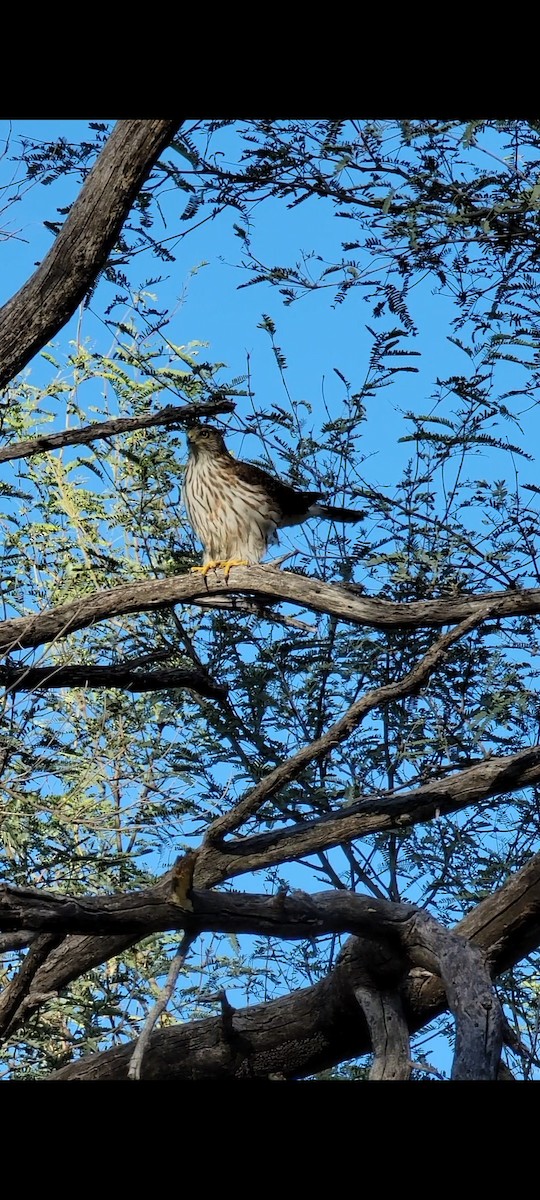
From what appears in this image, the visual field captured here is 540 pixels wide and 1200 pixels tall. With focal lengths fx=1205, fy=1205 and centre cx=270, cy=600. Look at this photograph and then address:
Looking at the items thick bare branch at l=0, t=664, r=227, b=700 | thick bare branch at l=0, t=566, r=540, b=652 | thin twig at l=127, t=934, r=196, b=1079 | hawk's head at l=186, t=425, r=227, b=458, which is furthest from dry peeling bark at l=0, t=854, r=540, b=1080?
hawk's head at l=186, t=425, r=227, b=458

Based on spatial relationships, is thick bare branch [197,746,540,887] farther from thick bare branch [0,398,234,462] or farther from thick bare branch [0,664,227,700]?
thick bare branch [0,398,234,462]

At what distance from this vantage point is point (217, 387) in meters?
5.63

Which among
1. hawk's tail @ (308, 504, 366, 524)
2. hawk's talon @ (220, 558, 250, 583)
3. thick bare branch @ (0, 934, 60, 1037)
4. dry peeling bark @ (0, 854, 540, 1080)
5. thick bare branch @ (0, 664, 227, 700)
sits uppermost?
hawk's tail @ (308, 504, 366, 524)

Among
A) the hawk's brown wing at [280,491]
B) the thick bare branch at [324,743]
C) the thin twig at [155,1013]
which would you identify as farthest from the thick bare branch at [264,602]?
the thin twig at [155,1013]

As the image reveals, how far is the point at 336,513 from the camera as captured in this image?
579cm

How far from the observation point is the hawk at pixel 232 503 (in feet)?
20.3

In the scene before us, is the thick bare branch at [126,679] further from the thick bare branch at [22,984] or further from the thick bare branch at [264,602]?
the thick bare branch at [22,984]

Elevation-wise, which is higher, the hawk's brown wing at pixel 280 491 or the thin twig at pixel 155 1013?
the hawk's brown wing at pixel 280 491

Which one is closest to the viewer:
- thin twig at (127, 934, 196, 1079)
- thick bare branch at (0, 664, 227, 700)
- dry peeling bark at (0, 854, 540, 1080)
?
thin twig at (127, 934, 196, 1079)

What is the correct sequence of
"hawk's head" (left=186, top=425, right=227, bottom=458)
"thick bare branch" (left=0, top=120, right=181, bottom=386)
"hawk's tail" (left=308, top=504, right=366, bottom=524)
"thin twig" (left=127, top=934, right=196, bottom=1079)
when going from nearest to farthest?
"thin twig" (left=127, top=934, right=196, bottom=1079) → "thick bare branch" (left=0, top=120, right=181, bottom=386) → "hawk's tail" (left=308, top=504, right=366, bottom=524) → "hawk's head" (left=186, top=425, right=227, bottom=458)

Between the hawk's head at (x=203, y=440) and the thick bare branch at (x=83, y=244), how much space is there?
6.87ft

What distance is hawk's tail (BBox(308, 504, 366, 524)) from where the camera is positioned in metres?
5.73
